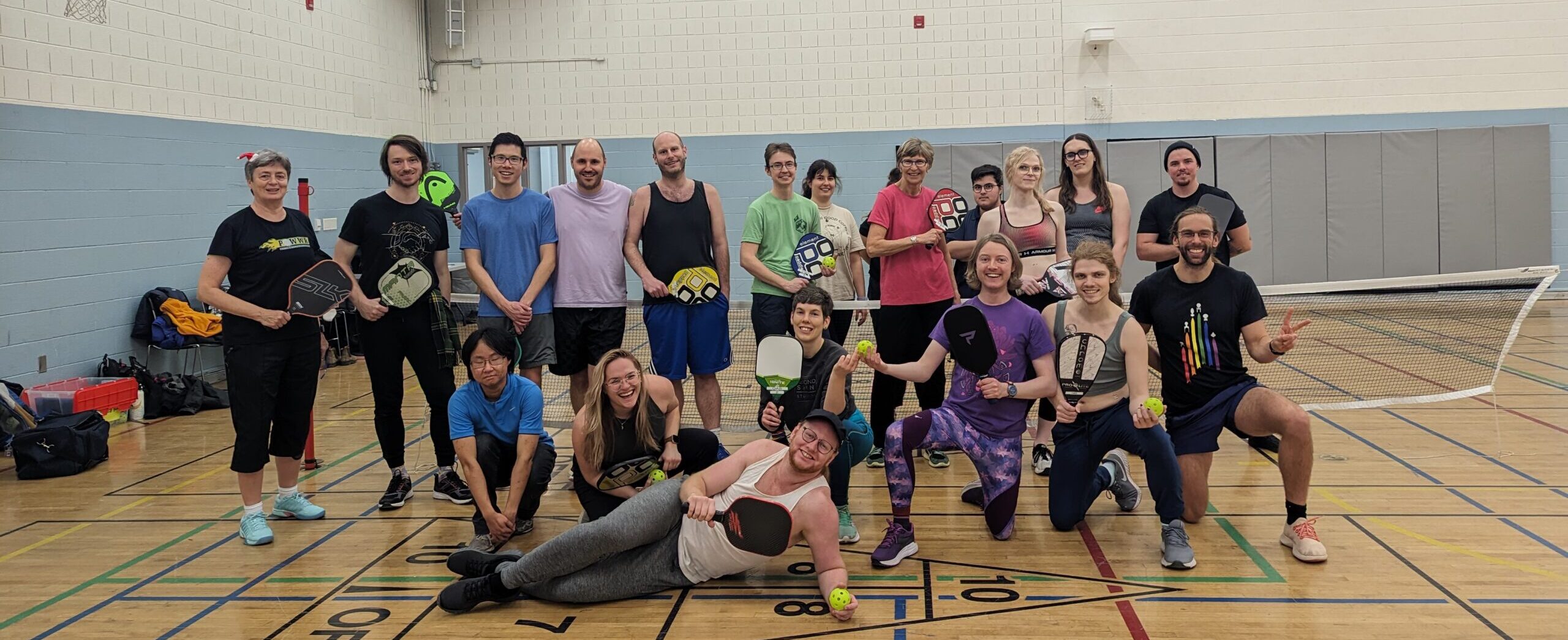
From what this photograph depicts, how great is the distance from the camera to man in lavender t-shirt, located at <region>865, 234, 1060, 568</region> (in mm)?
4707

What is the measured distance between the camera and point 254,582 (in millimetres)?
4516

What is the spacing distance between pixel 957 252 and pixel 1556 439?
3.80 meters

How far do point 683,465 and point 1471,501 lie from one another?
3.86 meters

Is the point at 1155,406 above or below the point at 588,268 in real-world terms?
below

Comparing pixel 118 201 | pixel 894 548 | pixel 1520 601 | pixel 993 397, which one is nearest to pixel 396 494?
pixel 894 548

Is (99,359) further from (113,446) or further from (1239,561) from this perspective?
(1239,561)

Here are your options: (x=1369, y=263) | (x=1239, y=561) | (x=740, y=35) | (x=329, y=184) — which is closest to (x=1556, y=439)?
(x=1239, y=561)

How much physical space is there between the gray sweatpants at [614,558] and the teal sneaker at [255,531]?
1623mm

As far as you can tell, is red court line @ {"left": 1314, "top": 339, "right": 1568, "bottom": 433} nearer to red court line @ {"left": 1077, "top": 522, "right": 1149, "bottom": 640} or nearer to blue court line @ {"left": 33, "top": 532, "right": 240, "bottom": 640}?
red court line @ {"left": 1077, "top": 522, "right": 1149, "bottom": 640}

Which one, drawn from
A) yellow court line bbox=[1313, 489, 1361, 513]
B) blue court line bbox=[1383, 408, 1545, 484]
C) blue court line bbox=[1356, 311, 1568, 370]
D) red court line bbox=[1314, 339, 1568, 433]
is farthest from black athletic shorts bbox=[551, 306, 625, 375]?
blue court line bbox=[1356, 311, 1568, 370]

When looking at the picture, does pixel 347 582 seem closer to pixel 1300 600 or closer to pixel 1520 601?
pixel 1300 600

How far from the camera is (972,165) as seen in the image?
13.9m

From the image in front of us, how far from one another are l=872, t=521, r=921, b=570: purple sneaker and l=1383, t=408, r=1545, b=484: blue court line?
3.46m

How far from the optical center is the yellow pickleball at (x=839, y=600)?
388 cm
